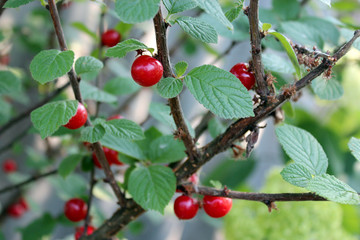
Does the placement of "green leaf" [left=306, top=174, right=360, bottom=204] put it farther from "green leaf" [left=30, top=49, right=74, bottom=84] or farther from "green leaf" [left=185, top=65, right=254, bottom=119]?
"green leaf" [left=30, top=49, right=74, bottom=84]

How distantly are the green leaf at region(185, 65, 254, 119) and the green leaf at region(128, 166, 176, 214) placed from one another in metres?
0.13

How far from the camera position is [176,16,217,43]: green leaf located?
322 millimetres

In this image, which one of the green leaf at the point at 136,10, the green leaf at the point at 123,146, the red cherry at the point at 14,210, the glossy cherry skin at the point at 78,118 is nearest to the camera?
the green leaf at the point at 136,10

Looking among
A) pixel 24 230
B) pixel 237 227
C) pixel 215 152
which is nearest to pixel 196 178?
pixel 215 152

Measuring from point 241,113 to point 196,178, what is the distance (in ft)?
0.57

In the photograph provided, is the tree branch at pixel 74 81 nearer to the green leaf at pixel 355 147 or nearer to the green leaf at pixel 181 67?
the green leaf at pixel 181 67

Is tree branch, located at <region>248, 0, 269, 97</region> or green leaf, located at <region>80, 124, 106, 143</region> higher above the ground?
tree branch, located at <region>248, 0, 269, 97</region>

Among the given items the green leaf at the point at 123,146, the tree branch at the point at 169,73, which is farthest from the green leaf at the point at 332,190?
the green leaf at the point at 123,146

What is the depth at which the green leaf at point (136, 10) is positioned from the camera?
0.25 meters

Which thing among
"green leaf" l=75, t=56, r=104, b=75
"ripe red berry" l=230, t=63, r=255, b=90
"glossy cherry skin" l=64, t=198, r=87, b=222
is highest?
"green leaf" l=75, t=56, r=104, b=75

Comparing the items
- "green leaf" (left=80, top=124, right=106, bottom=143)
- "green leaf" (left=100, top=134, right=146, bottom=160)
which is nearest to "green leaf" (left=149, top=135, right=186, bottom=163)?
"green leaf" (left=100, top=134, right=146, bottom=160)

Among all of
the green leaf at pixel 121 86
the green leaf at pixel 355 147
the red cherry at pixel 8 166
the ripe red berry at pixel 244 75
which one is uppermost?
the ripe red berry at pixel 244 75

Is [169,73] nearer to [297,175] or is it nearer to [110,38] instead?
[297,175]

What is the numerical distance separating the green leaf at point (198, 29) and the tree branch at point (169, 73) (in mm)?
18
